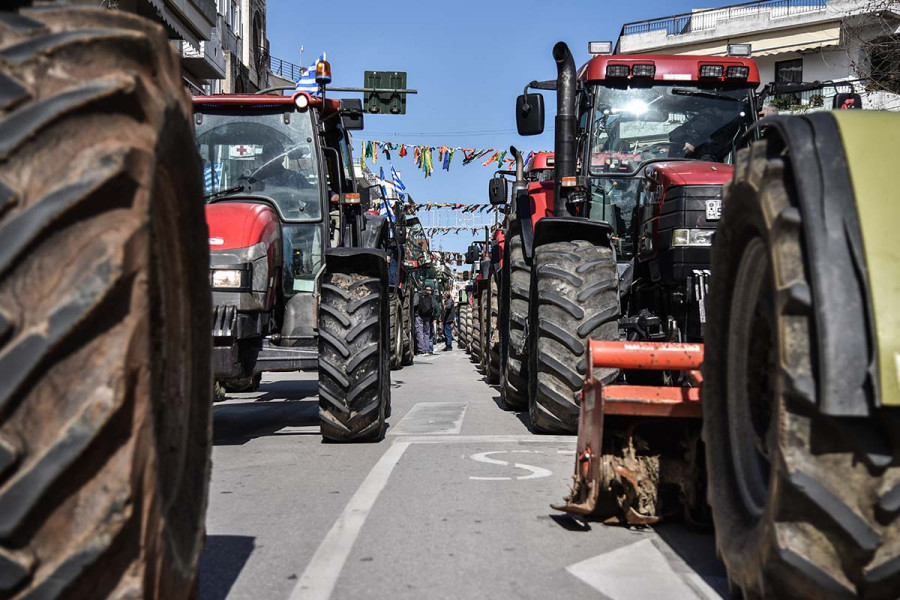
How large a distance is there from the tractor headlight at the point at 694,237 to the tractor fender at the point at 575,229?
883 mm

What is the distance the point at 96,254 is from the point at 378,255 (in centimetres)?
613

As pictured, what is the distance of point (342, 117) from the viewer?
393 inches

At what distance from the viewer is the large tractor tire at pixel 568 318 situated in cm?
801

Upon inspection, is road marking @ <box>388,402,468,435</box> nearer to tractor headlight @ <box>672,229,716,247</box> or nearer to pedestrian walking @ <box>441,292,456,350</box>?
tractor headlight @ <box>672,229,716,247</box>

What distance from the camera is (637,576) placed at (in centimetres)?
414

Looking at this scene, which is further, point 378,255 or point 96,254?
point 378,255

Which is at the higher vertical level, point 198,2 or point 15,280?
point 198,2

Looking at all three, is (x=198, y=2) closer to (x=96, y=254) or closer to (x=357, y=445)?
(x=357, y=445)

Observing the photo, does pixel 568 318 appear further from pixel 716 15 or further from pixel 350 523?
pixel 716 15

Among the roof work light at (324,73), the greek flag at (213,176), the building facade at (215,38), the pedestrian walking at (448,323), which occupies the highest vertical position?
the building facade at (215,38)

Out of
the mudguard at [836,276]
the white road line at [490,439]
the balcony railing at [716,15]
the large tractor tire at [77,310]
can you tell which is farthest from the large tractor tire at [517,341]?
the balcony railing at [716,15]

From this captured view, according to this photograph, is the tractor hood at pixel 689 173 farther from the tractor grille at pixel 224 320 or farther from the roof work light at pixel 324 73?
the tractor grille at pixel 224 320

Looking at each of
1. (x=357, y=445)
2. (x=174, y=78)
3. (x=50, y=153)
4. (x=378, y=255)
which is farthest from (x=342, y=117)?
(x=50, y=153)

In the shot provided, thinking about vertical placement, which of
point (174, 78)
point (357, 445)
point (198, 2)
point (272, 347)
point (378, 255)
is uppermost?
point (198, 2)
